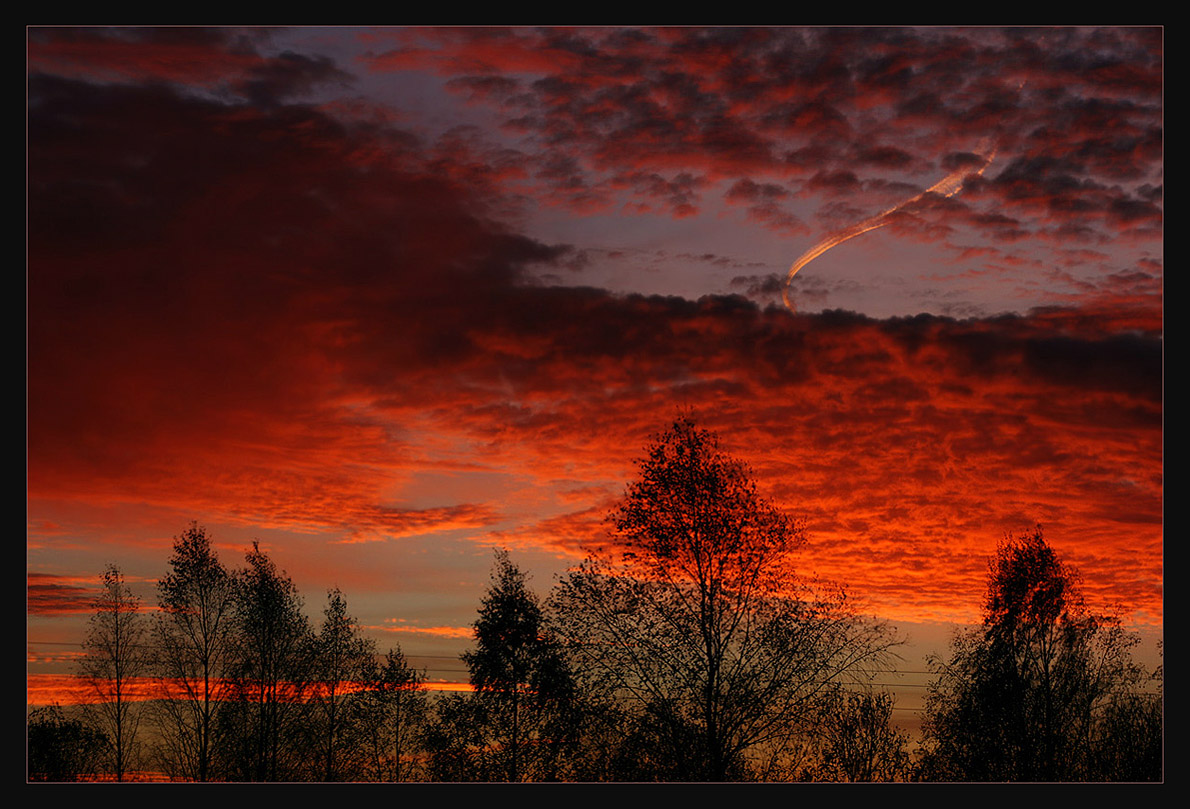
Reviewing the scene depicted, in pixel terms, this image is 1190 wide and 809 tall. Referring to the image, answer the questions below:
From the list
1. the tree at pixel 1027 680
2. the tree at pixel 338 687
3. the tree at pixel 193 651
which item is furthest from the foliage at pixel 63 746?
the tree at pixel 1027 680

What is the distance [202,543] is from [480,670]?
512 inches

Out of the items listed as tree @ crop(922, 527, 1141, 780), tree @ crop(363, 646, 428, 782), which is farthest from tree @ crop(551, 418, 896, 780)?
tree @ crop(363, 646, 428, 782)

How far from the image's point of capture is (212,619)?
4697cm

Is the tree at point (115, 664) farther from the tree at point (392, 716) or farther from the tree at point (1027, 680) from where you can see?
the tree at point (1027, 680)

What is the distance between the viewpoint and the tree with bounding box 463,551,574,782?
3688cm

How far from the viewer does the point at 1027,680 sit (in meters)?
42.1

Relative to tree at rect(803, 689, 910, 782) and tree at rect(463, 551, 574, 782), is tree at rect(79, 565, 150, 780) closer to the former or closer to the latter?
tree at rect(463, 551, 574, 782)

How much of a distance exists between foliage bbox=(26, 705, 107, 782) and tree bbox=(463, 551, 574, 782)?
767 inches

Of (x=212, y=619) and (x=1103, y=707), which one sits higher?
(x=212, y=619)

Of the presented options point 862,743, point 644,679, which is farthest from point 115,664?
point 862,743

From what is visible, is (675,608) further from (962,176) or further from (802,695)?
(962,176)

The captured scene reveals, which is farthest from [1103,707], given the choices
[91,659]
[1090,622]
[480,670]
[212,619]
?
[91,659]

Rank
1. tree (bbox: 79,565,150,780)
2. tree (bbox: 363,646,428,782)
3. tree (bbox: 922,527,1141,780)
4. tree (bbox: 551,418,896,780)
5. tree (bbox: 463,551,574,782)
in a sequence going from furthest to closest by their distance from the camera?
tree (bbox: 363,646,428,782) → tree (bbox: 79,565,150,780) → tree (bbox: 922,527,1141,780) → tree (bbox: 463,551,574,782) → tree (bbox: 551,418,896,780)

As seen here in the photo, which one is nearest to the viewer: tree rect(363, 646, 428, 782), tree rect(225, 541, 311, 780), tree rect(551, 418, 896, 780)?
tree rect(551, 418, 896, 780)
